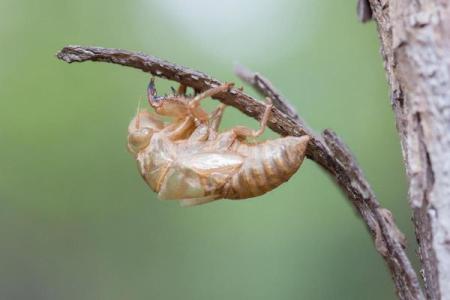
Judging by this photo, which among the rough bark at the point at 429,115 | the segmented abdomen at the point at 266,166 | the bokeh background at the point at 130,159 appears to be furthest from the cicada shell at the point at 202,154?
the bokeh background at the point at 130,159

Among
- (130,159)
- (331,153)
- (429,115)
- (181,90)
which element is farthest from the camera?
(130,159)

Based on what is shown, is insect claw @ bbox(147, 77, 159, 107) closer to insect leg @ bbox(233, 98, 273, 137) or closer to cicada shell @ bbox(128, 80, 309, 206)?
cicada shell @ bbox(128, 80, 309, 206)

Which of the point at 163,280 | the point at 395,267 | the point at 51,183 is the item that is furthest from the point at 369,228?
the point at 51,183

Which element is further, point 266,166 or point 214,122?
point 214,122

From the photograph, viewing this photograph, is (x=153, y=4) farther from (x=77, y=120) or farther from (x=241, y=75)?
(x=241, y=75)

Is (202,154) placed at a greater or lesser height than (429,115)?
lesser

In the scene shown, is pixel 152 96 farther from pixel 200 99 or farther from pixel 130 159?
pixel 130 159

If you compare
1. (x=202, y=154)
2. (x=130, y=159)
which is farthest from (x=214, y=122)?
(x=130, y=159)
